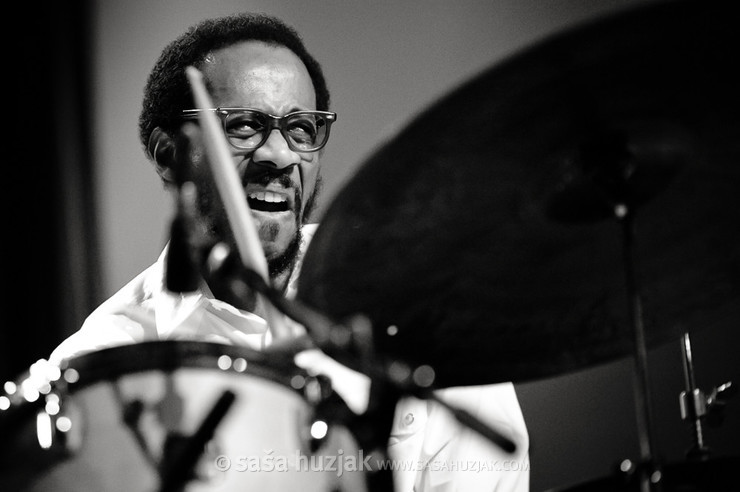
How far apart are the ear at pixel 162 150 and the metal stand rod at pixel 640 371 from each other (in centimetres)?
92

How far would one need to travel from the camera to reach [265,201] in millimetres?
1206

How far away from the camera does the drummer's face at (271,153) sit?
47.3 inches

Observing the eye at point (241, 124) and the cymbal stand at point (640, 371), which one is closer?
the cymbal stand at point (640, 371)

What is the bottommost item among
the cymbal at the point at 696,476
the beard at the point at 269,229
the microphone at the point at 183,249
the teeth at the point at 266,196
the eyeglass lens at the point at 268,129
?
the cymbal at the point at 696,476

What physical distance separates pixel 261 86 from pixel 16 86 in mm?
431

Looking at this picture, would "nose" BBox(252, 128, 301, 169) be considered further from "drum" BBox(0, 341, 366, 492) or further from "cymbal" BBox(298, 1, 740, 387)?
"drum" BBox(0, 341, 366, 492)

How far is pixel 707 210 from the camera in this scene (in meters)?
0.73

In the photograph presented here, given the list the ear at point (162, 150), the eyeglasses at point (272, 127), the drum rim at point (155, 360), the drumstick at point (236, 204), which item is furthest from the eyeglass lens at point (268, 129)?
the drum rim at point (155, 360)

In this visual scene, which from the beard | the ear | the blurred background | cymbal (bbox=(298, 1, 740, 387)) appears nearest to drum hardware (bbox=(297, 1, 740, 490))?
cymbal (bbox=(298, 1, 740, 387))

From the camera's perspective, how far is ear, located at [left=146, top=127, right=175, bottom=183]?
145cm

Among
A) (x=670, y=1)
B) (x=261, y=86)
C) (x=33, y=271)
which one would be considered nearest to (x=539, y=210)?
(x=670, y=1)

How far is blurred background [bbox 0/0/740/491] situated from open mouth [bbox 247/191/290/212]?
39 cm

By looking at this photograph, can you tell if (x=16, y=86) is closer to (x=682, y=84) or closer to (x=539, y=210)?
(x=539, y=210)

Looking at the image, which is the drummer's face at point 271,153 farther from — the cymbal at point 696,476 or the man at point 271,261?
the cymbal at point 696,476
